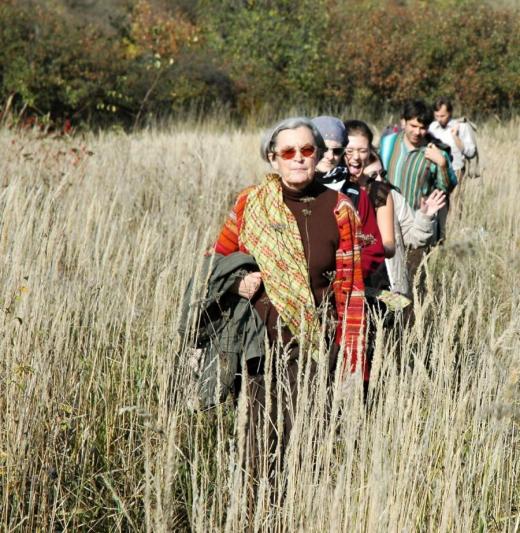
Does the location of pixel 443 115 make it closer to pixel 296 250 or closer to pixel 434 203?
pixel 434 203

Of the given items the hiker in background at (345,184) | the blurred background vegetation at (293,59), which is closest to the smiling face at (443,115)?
the hiker in background at (345,184)

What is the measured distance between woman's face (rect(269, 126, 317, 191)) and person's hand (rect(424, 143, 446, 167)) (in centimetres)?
→ 318

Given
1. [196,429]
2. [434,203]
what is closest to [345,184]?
[434,203]

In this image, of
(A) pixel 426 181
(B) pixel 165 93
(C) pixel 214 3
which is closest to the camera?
(A) pixel 426 181

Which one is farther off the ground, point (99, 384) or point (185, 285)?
point (185, 285)

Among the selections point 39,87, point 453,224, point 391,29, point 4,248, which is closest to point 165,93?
point 39,87

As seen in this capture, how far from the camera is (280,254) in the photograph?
3.41 meters

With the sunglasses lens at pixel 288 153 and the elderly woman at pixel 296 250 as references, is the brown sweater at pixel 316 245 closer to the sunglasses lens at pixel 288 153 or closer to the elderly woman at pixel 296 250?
the elderly woman at pixel 296 250

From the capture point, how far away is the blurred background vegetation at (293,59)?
66.6 feet

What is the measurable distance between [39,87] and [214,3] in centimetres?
1079

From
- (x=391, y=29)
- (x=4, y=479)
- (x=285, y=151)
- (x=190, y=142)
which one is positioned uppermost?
(x=391, y=29)

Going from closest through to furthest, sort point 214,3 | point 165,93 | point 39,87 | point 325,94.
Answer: point 39,87
point 165,93
point 325,94
point 214,3

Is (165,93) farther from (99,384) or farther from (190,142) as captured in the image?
(99,384)

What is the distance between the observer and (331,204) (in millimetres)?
3475
